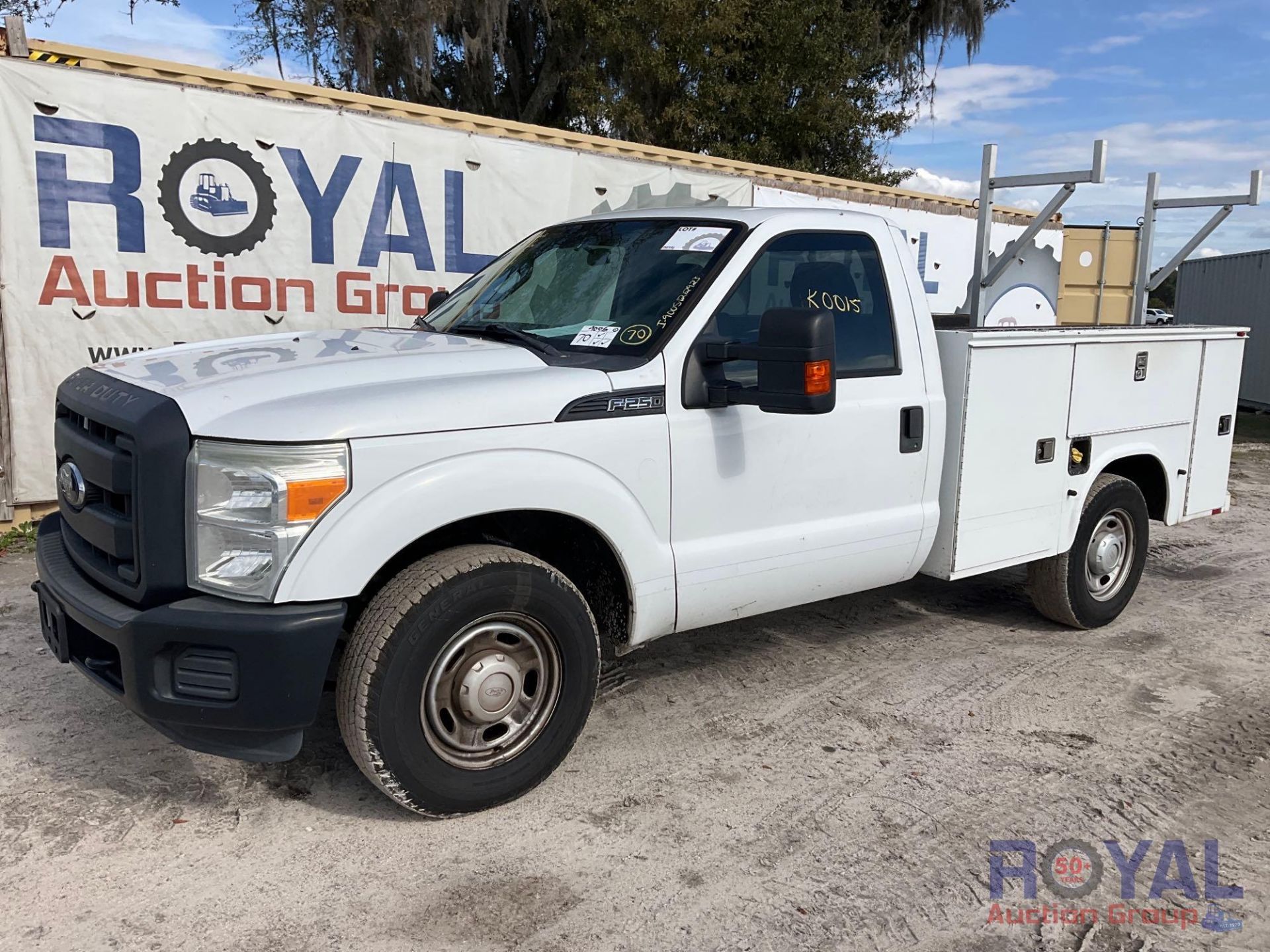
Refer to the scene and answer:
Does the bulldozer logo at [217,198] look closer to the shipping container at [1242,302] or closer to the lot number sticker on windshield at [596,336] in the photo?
the lot number sticker on windshield at [596,336]

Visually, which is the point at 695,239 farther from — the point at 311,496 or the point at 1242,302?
the point at 1242,302

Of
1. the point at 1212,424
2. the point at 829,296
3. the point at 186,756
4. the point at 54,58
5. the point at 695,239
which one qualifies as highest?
the point at 54,58

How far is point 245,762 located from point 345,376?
1517mm

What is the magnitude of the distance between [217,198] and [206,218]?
16 cm

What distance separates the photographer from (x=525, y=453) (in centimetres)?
323

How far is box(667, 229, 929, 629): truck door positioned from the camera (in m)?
3.71

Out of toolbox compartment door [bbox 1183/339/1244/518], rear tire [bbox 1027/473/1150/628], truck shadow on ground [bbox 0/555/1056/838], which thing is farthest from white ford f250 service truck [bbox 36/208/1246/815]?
toolbox compartment door [bbox 1183/339/1244/518]

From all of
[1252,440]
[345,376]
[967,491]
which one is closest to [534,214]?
[967,491]

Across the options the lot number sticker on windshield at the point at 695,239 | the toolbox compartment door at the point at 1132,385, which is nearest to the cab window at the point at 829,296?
the lot number sticker on windshield at the point at 695,239

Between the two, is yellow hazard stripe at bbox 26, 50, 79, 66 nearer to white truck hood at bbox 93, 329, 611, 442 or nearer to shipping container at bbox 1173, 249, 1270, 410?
white truck hood at bbox 93, 329, 611, 442

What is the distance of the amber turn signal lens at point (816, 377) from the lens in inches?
130

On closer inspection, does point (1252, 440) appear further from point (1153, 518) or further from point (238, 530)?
point (238, 530)

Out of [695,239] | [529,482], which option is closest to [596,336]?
[695,239]

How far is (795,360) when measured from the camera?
3.29 metres
